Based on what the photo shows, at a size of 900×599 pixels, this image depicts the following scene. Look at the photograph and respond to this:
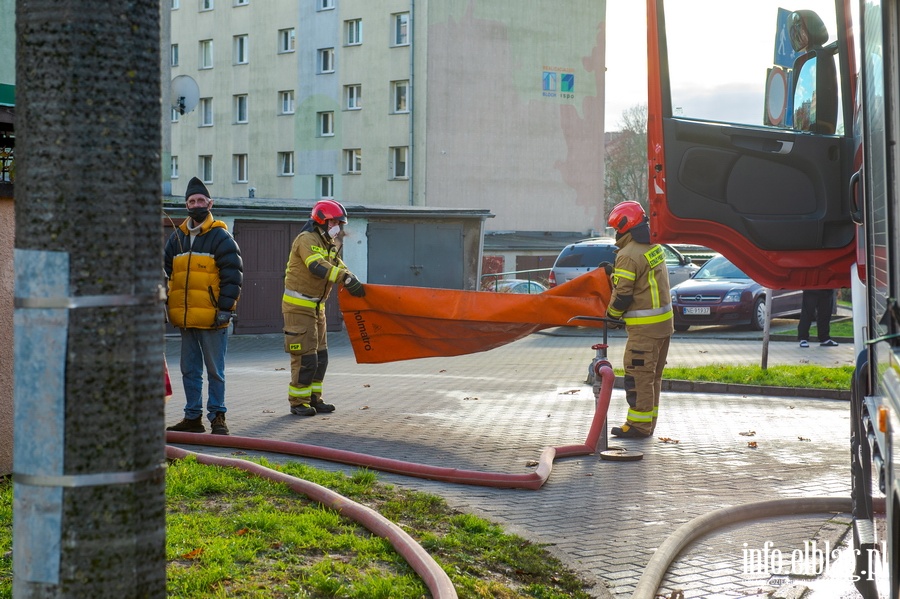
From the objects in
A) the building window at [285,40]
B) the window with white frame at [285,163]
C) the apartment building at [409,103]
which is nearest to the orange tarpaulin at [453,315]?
the apartment building at [409,103]

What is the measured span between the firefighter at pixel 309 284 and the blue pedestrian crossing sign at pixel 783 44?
492 cm

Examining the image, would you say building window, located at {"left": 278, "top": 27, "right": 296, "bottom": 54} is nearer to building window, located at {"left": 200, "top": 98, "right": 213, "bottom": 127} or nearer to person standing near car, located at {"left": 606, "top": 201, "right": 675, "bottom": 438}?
building window, located at {"left": 200, "top": 98, "right": 213, "bottom": 127}

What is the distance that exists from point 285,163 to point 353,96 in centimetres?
556

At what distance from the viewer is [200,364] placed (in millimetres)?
9586

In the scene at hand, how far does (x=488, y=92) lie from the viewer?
2002 inches

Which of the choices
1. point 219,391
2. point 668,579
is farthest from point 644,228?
point 668,579

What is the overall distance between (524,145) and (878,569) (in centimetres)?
4916

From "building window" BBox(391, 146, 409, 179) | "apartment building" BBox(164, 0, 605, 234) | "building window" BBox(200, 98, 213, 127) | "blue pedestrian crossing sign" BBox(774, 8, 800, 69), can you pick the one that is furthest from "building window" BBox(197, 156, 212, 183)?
"blue pedestrian crossing sign" BBox(774, 8, 800, 69)

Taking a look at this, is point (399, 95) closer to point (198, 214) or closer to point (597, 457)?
point (198, 214)

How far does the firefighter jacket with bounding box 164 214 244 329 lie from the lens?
9250 millimetres

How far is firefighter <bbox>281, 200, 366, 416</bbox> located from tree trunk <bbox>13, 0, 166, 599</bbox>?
26.7 ft

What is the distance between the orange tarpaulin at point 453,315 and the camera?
9.71 m

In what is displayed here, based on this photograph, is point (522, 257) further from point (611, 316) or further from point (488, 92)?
point (611, 316)

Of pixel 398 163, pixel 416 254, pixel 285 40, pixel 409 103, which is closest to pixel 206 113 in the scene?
pixel 285 40
